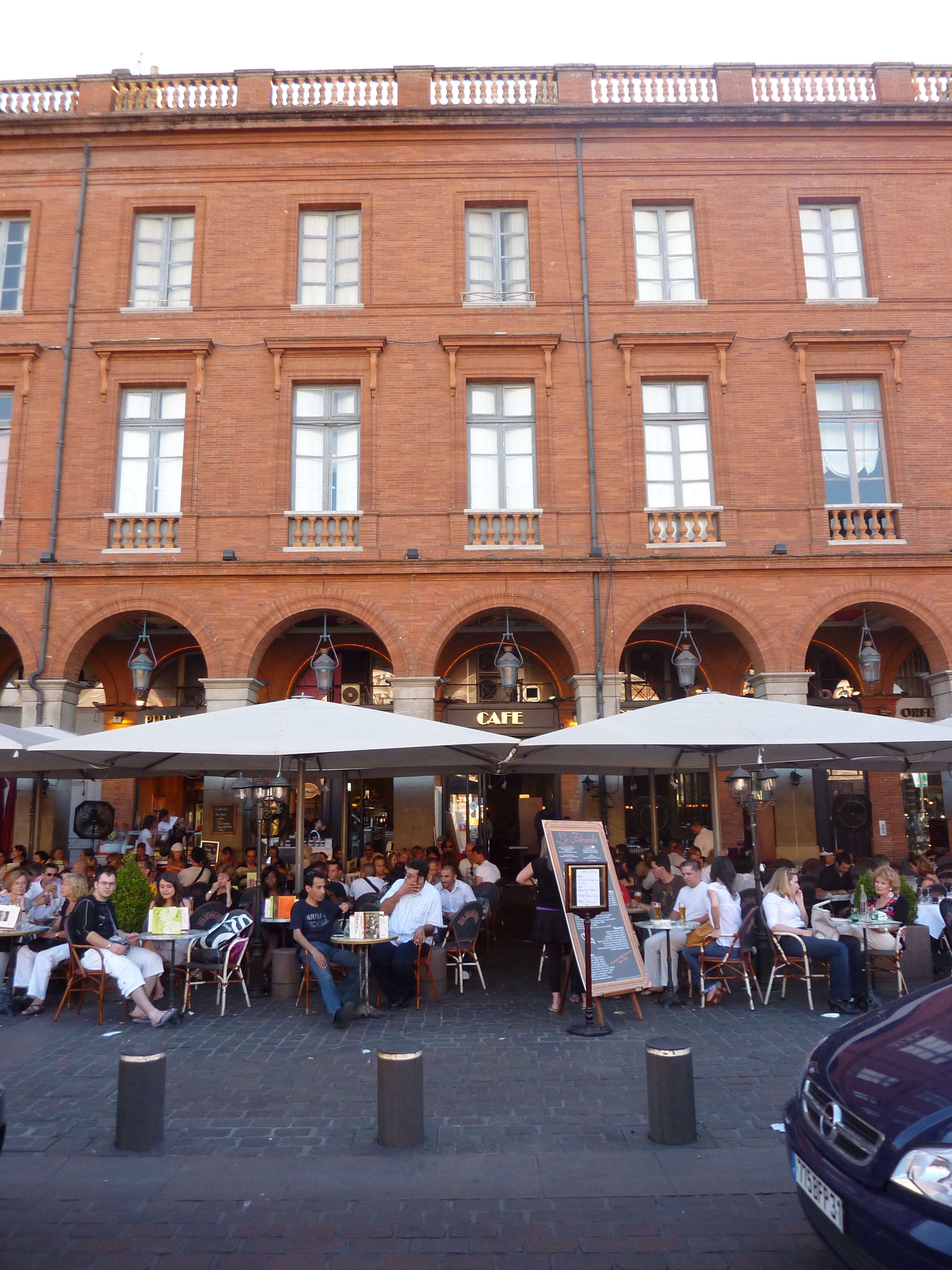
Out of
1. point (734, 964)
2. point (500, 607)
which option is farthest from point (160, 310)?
point (734, 964)

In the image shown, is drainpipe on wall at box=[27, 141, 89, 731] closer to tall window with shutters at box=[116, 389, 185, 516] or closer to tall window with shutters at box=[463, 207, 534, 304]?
tall window with shutters at box=[116, 389, 185, 516]

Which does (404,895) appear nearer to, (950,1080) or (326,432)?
(950,1080)

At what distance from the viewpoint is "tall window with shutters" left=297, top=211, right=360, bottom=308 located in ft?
53.2

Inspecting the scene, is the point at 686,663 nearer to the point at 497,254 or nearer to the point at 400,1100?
the point at 497,254

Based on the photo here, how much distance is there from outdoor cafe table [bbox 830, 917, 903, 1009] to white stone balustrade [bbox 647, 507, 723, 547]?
7.49 meters

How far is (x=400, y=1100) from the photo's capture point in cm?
513

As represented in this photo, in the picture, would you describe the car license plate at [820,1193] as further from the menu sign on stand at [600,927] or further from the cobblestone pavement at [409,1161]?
the menu sign on stand at [600,927]

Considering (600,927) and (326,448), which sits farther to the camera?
(326,448)

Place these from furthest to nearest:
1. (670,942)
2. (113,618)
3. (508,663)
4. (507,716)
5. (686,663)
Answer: (507,716) → (113,618) → (686,663) → (508,663) → (670,942)

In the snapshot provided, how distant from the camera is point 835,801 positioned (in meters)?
17.3

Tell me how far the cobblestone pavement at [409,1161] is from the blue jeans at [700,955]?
91 cm

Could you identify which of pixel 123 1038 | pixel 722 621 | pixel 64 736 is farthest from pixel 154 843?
pixel 722 621

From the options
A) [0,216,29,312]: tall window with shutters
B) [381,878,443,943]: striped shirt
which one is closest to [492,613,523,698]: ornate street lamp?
[381,878,443,943]: striped shirt

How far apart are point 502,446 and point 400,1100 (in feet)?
40.2
